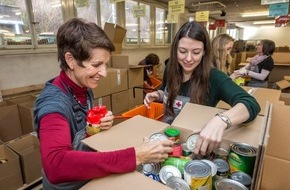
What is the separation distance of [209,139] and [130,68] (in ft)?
8.82

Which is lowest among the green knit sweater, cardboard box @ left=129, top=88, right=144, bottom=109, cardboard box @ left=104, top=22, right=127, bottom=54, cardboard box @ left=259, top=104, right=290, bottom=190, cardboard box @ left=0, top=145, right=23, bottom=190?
cardboard box @ left=0, top=145, right=23, bottom=190

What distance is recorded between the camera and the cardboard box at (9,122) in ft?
6.97

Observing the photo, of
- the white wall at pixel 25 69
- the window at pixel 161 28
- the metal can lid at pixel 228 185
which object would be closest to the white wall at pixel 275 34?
the window at pixel 161 28

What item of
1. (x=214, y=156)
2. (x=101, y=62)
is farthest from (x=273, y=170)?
(x=101, y=62)

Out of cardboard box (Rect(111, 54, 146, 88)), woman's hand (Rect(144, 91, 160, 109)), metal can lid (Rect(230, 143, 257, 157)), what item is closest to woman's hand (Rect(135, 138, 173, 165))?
metal can lid (Rect(230, 143, 257, 157))

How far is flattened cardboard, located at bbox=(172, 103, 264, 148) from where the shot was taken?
76cm

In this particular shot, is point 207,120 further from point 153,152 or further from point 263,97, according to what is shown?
point 263,97

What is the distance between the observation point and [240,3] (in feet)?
21.1

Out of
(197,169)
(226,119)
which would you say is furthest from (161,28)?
(197,169)

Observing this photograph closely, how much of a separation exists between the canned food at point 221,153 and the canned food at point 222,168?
0.05 meters

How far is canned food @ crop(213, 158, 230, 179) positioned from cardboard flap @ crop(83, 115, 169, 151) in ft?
0.88

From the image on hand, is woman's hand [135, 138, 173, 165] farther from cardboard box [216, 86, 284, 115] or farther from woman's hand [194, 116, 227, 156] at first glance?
cardboard box [216, 86, 284, 115]

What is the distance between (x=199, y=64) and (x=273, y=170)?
2.27 feet

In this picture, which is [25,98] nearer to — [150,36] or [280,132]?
[280,132]
